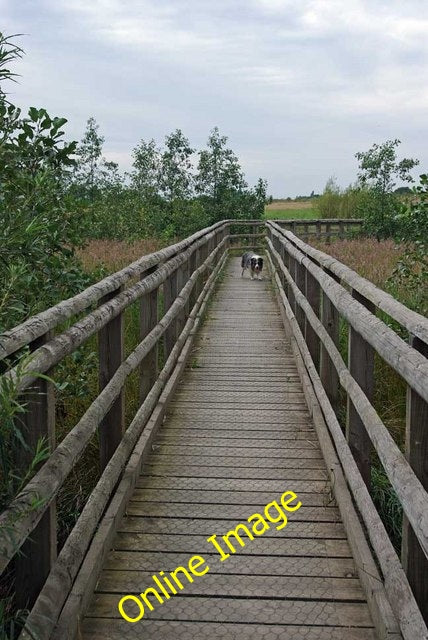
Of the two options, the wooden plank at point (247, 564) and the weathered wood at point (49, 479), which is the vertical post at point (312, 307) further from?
the wooden plank at point (247, 564)

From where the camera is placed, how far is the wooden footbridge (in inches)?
92.2

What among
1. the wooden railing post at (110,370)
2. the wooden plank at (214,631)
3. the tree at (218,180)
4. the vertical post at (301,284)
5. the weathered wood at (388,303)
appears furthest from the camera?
the tree at (218,180)

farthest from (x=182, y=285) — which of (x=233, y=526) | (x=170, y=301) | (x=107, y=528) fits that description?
(x=107, y=528)

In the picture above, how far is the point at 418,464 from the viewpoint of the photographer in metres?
2.37

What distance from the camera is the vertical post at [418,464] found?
2.33m

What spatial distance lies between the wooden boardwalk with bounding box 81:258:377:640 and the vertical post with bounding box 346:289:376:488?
0.33 meters

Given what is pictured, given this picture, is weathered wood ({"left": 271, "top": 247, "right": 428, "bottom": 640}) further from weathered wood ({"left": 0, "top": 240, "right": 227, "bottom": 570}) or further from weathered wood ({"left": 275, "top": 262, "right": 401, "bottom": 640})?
weathered wood ({"left": 0, "top": 240, "right": 227, "bottom": 570})

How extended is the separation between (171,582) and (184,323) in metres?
4.91

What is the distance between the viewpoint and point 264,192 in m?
28.4

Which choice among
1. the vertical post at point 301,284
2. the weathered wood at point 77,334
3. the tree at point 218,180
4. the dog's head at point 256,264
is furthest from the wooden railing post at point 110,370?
the tree at point 218,180

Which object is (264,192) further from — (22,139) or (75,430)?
(75,430)

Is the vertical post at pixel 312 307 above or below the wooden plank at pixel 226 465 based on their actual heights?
above

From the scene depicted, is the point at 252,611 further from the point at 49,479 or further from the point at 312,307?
the point at 312,307

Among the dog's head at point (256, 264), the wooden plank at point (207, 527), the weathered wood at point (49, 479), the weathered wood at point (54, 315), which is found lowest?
the wooden plank at point (207, 527)
